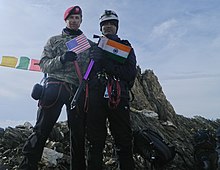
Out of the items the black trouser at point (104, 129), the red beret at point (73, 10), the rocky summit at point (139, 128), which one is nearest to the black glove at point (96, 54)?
the black trouser at point (104, 129)

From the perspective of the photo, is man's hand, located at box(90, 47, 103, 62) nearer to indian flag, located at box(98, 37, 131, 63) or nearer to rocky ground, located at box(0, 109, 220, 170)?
indian flag, located at box(98, 37, 131, 63)

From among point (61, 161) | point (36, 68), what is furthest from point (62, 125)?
point (36, 68)

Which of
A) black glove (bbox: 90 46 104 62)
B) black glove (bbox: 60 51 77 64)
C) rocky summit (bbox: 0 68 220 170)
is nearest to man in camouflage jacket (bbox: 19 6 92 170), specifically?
black glove (bbox: 60 51 77 64)

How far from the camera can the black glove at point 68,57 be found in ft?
18.0

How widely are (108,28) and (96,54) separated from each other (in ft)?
1.90

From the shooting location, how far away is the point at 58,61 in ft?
18.4

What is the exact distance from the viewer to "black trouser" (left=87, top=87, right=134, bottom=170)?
519 centimetres

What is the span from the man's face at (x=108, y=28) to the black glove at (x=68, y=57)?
751 millimetres

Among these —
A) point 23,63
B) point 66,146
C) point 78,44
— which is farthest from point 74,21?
point 66,146

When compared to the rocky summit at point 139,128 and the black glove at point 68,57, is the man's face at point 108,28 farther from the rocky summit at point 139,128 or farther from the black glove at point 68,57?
the rocky summit at point 139,128

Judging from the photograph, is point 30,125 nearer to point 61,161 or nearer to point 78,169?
point 61,161

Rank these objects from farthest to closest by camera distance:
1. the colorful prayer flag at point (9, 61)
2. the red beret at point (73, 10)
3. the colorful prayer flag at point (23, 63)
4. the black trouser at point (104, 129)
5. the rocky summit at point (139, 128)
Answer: the rocky summit at point (139, 128), the colorful prayer flag at point (23, 63), the colorful prayer flag at point (9, 61), the red beret at point (73, 10), the black trouser at point (104, 129)

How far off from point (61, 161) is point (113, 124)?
289 centimetres

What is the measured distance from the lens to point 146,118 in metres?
10.1
